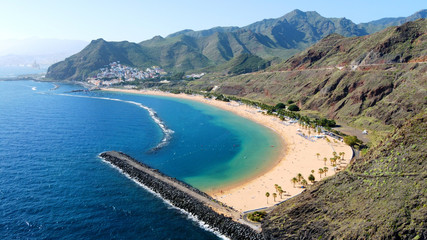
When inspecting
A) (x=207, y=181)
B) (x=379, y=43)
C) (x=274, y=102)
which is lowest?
(x=207, y=181)

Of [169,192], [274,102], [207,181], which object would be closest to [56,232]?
[169,192]

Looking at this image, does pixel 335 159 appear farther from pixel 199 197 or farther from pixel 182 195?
pixel 182 195

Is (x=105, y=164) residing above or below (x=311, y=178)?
above

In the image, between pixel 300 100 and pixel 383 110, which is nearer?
pixel 383 110

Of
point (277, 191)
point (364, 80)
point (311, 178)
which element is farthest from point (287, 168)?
point (364, 80)

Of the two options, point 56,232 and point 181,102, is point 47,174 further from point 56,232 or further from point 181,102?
point 181,102

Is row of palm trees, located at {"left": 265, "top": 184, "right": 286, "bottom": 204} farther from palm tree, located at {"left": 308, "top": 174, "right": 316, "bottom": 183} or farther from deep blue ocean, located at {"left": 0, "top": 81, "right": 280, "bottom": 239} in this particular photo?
deep blue ocean, located at {"left": 0, "top": 81, "right": 280, "bottom": 239}

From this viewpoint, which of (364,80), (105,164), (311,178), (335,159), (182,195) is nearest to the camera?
(182,195)
